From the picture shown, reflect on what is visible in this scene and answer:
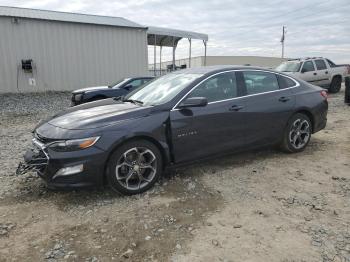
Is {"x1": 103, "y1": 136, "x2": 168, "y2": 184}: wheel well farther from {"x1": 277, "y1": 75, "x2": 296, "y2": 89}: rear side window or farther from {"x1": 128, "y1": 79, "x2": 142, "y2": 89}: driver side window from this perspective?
{"x1": 128, "y1": 79, "x2": 142, "y2": 89}: driver side window

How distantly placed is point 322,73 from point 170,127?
43.4 ft

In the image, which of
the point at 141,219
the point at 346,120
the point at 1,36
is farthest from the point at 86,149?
the point at 1,36

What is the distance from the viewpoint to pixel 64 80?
59.1 feet

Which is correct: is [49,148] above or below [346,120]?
above

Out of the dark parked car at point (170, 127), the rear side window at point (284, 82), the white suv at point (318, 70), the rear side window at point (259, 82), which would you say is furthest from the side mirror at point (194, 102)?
the white suv at point (318, 70)

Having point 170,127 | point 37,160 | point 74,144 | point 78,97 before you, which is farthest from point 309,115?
point 78,97

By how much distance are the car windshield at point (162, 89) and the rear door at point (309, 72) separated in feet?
36.1

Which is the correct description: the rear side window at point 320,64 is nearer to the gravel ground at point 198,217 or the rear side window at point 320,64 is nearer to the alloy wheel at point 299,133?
the alloy wheel at point 299,133

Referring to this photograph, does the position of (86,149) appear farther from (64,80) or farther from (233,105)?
(64,80)

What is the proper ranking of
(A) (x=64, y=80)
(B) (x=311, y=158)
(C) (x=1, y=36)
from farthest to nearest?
(A) (x=64, y=80)
(C) (x=1, y=36)
(B) (x=311, y=158)

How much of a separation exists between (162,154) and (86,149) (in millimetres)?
1004

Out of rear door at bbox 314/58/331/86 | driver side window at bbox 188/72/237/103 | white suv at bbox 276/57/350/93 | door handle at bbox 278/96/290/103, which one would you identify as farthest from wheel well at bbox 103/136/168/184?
rear door at bbox 314/58/331/86

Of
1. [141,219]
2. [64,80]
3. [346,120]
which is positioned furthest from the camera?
[64,80]

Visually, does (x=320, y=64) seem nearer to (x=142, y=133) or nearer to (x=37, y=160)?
(x=142, y=133)
